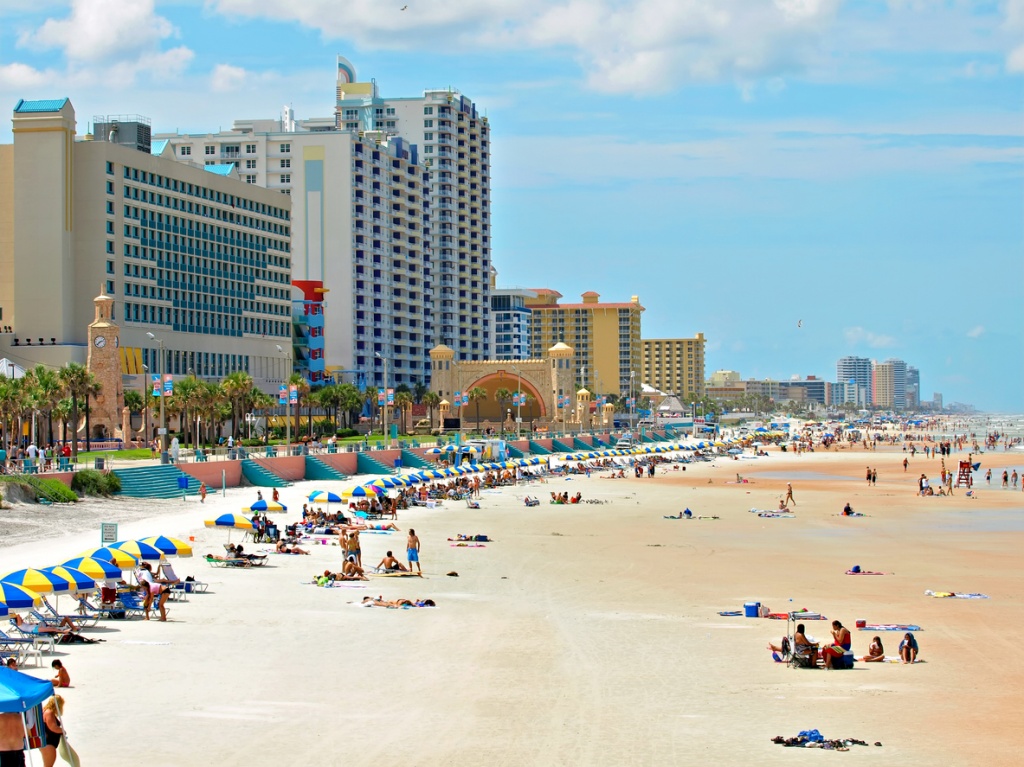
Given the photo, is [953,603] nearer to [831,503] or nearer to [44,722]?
[44,722]

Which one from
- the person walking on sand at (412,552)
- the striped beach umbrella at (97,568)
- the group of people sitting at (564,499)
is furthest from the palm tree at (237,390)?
the striped beach umbrella at (97,568)

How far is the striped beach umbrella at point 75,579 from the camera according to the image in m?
22.7

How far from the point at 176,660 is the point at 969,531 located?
119 ft

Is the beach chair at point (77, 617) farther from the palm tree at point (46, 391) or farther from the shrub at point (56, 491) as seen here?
the palm tree at point (46, 391)

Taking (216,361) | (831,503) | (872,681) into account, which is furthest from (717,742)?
(216,361)

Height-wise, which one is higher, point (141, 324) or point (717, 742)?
point (141, 324)

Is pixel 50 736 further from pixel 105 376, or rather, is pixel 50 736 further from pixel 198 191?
pixel 198 191

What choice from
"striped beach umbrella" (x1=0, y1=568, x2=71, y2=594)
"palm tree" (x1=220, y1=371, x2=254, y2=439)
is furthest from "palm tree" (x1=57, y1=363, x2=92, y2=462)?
"striped beach umbrella" (x1=0, y1=568, x2=71, y2=594)

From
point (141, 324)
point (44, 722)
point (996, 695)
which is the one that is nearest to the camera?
point (44, 722)

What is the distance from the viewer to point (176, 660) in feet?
70.0

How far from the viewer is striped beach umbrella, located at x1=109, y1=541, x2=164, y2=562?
1053 inches

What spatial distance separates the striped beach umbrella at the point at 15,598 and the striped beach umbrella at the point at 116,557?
427 centimetres

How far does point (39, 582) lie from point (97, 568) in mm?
2150

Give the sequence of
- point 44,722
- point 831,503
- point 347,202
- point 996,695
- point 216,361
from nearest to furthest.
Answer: point 44,722 → point 996,695 → point 831,503 → point 216,361 → point 347,202
